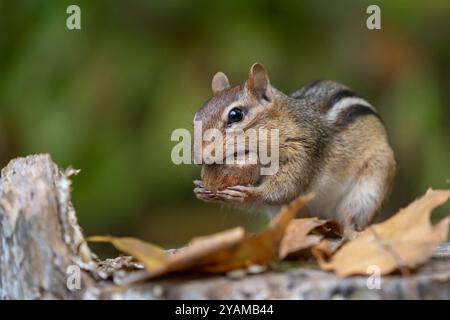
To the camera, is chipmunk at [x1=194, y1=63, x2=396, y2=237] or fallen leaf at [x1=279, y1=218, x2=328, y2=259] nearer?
fallen leaf at [x1=279, y1=218, x2=328, y2=259]

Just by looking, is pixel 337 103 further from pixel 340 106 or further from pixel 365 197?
pixel 365 197

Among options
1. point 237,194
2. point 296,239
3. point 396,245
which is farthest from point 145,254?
point 237,194

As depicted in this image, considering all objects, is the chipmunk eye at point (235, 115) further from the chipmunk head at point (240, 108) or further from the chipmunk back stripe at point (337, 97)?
the chipmunk back stripe at point (337, 97)

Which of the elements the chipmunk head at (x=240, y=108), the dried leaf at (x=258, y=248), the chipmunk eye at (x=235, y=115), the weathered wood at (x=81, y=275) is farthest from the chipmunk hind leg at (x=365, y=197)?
the dried leaf at (x=258, y=248)

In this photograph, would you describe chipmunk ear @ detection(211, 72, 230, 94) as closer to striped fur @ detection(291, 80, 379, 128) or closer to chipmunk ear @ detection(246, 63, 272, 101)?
chipmunk ear @ detection(246, 63, 272, 101)

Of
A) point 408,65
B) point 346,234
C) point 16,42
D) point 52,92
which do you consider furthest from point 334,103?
point 16,42

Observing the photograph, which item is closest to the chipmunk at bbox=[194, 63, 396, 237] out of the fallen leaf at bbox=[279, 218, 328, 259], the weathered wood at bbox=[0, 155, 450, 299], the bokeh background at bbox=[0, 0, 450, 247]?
the fallen leaf at bbox=[279, 218, 328, 259]
